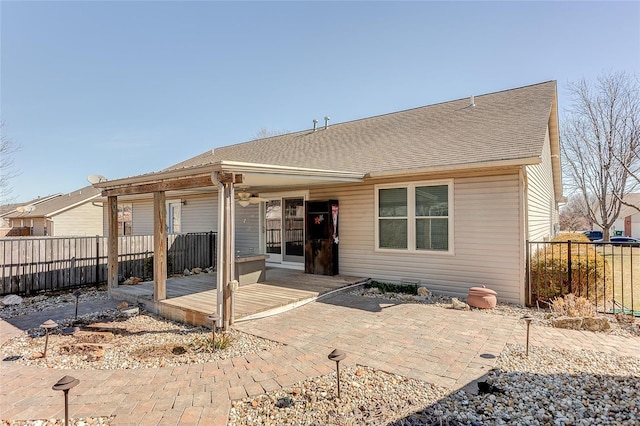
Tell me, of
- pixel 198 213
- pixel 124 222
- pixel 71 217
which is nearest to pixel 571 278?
pixel 198 213

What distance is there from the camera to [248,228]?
35.8 feet

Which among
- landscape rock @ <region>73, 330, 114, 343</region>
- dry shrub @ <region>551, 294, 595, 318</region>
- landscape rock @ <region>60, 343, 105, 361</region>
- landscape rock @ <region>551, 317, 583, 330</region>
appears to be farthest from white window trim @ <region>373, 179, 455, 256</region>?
landscape rock @ <region>60, 343, 105, 361</region>

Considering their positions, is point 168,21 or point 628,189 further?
point 628,189

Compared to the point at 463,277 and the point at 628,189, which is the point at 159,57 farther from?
the point at 628,189

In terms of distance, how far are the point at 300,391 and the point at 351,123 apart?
10.8 metres

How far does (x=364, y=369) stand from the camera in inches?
139

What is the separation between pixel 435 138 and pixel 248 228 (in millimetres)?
6414

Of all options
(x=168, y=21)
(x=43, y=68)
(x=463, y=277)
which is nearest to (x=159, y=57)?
(x=168, y=21)

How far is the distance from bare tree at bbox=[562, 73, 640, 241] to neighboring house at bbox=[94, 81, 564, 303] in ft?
20.9

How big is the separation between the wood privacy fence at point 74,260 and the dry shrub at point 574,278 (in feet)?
30.5

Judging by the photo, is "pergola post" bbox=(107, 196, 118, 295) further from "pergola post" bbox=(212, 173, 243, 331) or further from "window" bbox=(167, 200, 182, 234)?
"window" bbox=(167, 200, 182, 234)

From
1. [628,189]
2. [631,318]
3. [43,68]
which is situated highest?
[43,68]

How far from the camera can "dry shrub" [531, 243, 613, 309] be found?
6129mm

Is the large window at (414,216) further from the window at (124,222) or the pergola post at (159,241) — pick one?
the window at (124,222)
